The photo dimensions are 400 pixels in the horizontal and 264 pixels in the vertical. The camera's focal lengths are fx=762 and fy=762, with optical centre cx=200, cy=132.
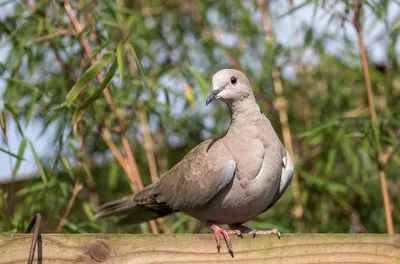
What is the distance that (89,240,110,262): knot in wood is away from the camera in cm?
173

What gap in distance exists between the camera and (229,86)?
91.1 inches

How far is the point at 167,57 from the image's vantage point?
3.78 metres

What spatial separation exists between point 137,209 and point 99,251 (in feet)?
3.03

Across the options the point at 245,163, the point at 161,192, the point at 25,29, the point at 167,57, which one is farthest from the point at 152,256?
the point at 167,57

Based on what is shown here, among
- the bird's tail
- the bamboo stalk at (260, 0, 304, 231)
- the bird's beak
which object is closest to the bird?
the bird's beak

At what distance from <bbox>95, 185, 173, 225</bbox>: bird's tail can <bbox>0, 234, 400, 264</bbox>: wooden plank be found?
2.27 feet

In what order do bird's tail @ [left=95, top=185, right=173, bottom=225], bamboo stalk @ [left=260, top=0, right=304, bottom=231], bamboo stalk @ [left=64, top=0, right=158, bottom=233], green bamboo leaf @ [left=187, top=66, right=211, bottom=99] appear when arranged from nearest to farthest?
bird's tail @ [left=95, top=185, right=173, bottom=225] < bamboo stalk @ [left=64, top=0, right=158, bottom=233] < green bamboo leaf @ [left=187, top=66, right=211, bottom=99] < bamboo stalk @ [left=260, top=0, right=304, bottom=231]

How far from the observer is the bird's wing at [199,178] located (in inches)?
87.7

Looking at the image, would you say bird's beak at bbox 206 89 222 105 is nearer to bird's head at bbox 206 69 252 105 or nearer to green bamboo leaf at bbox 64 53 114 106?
bird's head at bbox 206 69 252 105

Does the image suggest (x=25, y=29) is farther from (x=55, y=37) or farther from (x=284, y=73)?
(x=284, y=73)

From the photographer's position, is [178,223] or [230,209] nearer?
[230,209]

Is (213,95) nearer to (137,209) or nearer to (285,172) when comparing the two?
(285,172)

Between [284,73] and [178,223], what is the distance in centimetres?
117

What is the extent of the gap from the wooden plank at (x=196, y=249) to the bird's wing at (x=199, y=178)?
0.37 metres
